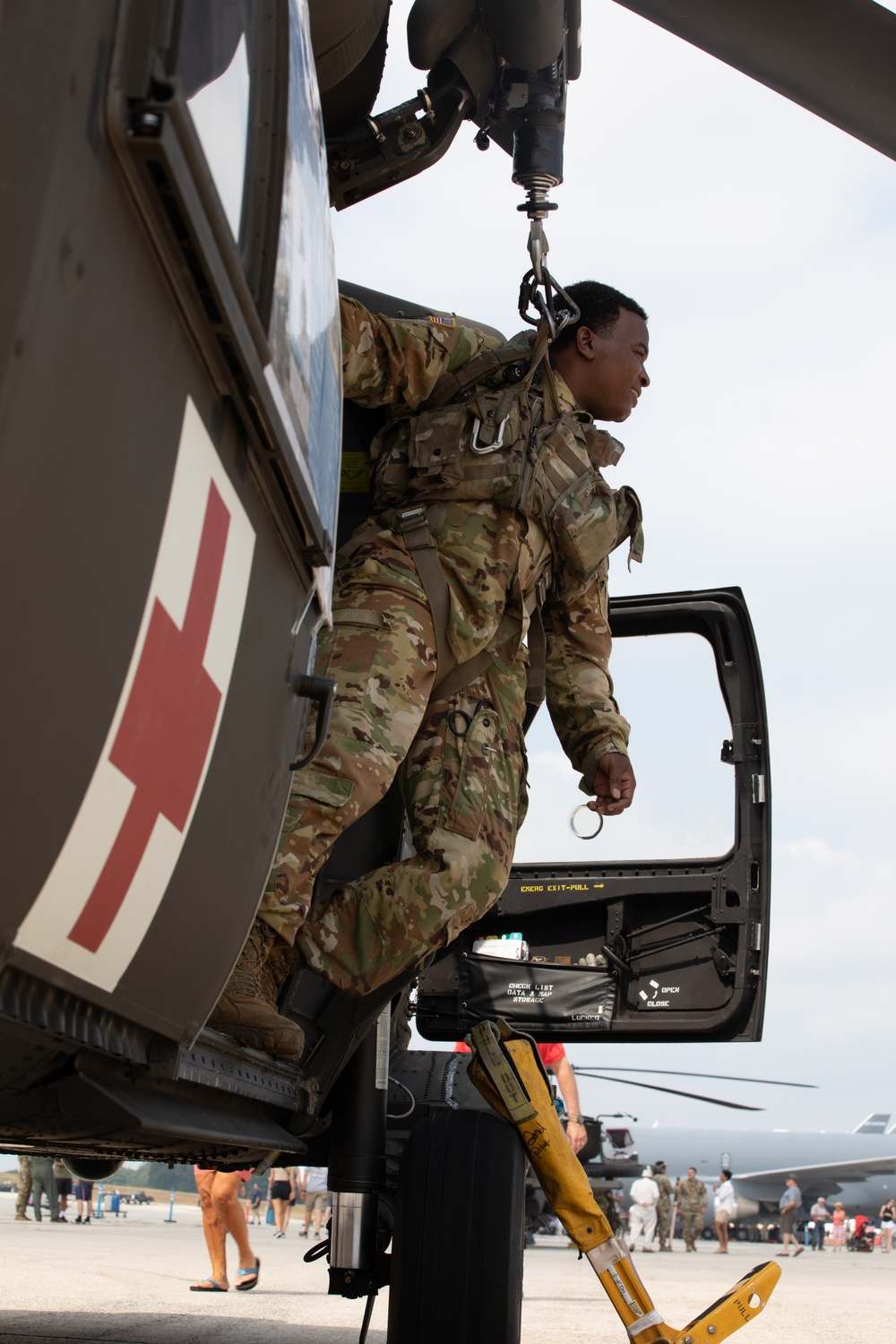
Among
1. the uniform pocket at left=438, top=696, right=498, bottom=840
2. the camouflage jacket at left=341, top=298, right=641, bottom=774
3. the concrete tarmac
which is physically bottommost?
the concrete tarmac

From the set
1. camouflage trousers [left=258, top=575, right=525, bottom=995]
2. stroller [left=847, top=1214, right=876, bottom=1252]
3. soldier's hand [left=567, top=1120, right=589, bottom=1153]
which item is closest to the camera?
camouflage trousers [left=258, top=575, right=525, bottom=995]

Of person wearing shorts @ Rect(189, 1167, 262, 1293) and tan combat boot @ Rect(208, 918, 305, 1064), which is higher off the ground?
tan combat boot @ Rect(208, 918, 305, 1064)

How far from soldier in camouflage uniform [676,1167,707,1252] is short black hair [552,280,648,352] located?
21.1 m

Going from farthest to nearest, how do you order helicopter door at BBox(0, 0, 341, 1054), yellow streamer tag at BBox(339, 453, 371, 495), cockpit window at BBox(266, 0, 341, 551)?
1. yellow streamer tag at BBox(339, 453, 371, 495)
2. cockpit window at BBox(266, 0, 341, 551)
3. helicopter door at BBox(0, 0, 341, 1054)

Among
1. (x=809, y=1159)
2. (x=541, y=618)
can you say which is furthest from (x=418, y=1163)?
(x=809, y=1159)

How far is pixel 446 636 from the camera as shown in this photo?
2.81 meters

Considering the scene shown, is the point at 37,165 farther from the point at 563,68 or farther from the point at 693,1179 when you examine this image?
the point at 693,1179

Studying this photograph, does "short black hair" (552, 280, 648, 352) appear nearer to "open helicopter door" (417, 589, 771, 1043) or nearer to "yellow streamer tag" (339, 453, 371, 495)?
"yellow streamer tag" (339, 453, 371, 495)

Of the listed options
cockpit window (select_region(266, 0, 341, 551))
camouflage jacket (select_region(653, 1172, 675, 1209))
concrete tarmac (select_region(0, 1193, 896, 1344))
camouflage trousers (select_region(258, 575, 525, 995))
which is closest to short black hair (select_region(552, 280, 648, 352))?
camouflage trousers (select_region(258, 575, 525, 995))

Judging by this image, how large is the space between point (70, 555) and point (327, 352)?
91 cm

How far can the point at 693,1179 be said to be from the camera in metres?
24.4

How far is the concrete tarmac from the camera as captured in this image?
3936mm

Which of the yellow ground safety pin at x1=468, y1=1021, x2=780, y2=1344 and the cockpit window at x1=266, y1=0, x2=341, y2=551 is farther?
the yellow ground safety pin at x1=468, y1=1021, x2=780, y2=1344

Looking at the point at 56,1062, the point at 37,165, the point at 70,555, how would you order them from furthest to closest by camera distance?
the point at 56,1062 < the point at 70,555 < the point at 37,165
